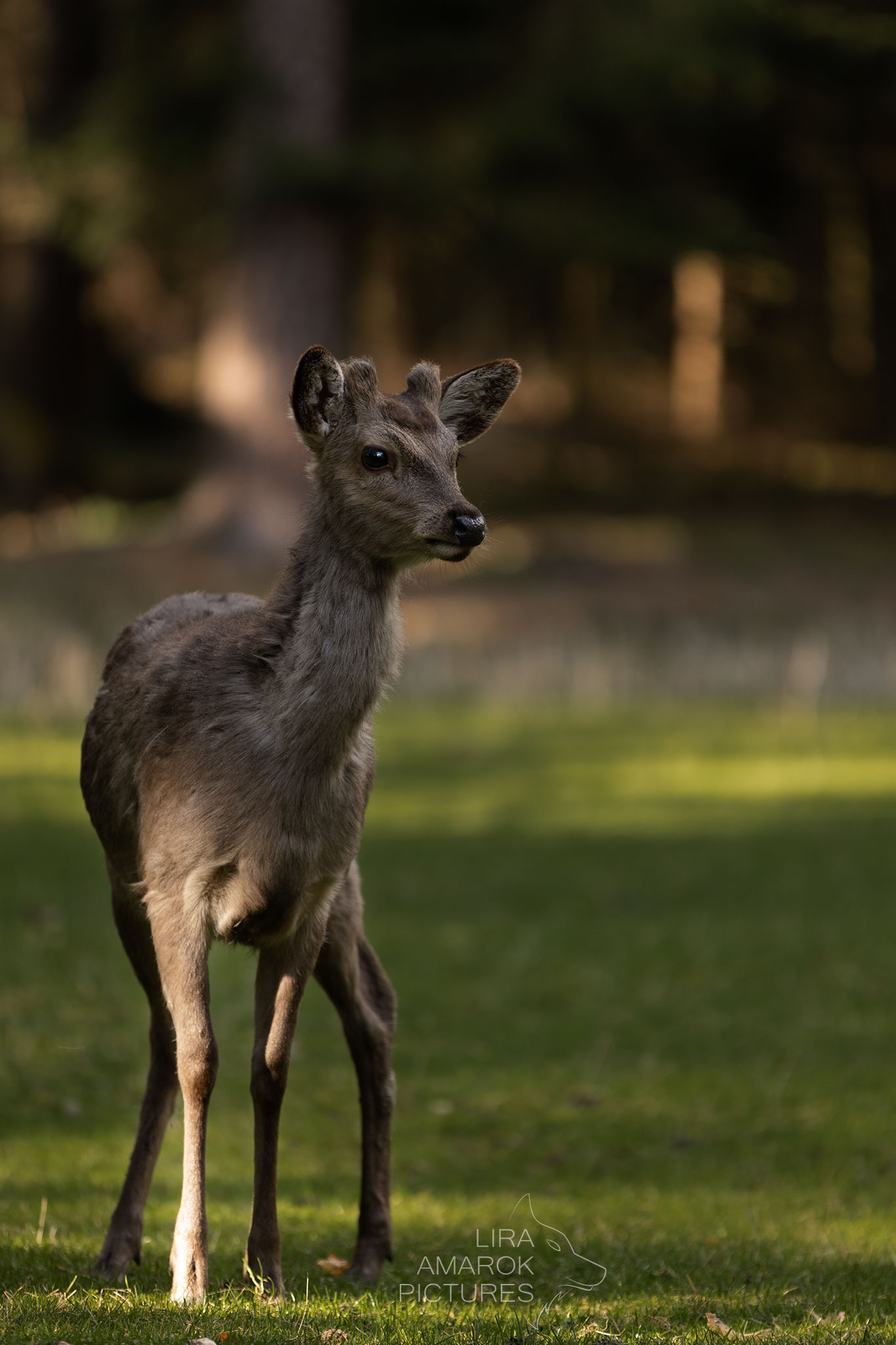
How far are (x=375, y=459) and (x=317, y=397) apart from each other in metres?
0.25

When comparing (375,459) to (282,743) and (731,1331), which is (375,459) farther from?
(731,1331)

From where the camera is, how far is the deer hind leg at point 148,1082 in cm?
577

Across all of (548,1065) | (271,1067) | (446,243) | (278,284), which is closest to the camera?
(271,1067)

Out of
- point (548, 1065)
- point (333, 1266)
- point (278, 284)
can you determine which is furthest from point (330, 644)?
point (278, 284)

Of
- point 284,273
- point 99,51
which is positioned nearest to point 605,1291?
point 284,273

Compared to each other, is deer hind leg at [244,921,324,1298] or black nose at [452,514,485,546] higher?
black nose at [452,514,485,546]

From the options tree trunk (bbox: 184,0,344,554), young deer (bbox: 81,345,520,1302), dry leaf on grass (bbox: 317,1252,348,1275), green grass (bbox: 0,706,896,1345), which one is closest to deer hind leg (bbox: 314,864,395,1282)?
dry leaf on grass (bbox: 317,1252,348,1275)

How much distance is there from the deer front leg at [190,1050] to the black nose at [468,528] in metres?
1.28

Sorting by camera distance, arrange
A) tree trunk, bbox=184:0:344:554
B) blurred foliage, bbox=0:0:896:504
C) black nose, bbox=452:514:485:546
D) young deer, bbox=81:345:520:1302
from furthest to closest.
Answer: tree trunk, bbox=184:0:344:554 → blurred foliage, bbox=0:0:896:504 → young deer, bbox=81:345:520:1302 → black nose, bbox=452:514:485:546

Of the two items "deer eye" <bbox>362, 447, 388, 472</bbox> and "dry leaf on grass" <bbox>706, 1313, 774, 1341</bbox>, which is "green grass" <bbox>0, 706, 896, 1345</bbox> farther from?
"deer eye" <bbox>362, 447, 388, 472</bbox>

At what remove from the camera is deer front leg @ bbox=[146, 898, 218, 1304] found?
5145 mm

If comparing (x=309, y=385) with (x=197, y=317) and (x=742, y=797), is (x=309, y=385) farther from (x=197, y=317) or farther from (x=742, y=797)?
(x=197, y=317)

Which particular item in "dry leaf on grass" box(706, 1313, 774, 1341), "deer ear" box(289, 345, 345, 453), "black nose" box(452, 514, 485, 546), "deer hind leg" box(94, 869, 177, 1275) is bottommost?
"dry leaf on grass" box(706, 1313, 774, 1341)

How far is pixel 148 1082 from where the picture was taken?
592 cm
